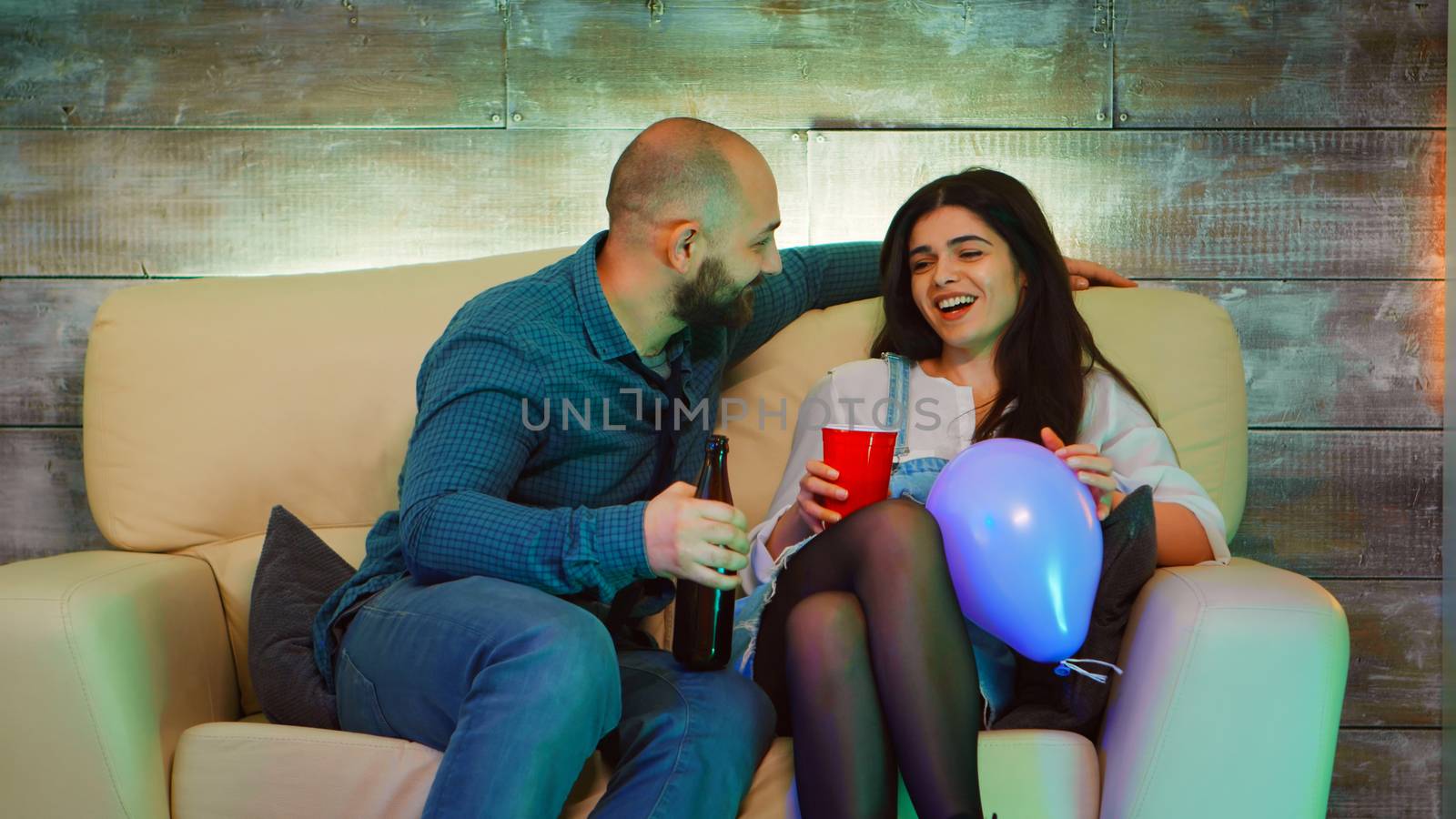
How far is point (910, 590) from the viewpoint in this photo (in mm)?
1417

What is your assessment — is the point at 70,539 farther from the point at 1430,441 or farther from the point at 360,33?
the point at 1430,441

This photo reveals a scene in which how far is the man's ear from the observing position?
1.68m

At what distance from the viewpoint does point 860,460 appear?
1.52m

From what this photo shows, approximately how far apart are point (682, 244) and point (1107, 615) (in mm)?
759

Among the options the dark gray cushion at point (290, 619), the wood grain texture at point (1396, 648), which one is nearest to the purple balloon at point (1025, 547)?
the dark gray cushion at point (290, 619)

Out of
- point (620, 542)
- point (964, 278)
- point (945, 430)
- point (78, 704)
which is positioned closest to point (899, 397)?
point (945, 430)

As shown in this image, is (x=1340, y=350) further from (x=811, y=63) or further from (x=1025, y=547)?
(x=1025, y=547)

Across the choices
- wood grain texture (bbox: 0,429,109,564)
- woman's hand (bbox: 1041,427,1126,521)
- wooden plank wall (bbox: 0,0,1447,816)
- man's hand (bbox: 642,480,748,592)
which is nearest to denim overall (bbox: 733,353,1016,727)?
woman's hand (bbox: 1041,427,1126,521)

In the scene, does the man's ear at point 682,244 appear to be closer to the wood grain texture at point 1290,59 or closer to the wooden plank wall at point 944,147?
the wooden plank wall at point 944,147

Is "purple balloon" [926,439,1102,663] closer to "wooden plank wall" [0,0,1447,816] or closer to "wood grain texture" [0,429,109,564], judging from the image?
"wooden plank wall" [0,0,1447,816]

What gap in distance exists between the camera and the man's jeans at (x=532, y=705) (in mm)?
1250

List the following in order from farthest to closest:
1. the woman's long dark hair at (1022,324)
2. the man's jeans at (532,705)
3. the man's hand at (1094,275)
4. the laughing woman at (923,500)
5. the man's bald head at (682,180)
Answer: the man's hand at (1094,275) → the woman's long dark hair at (1022,324) → the man's bald head at (682,180) → the laughing woman at (923,500) → the man's jeans at (532,705)

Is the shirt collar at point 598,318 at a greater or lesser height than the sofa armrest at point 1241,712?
greater

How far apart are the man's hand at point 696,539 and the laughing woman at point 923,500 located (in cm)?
20
